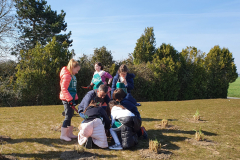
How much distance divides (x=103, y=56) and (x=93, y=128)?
1185cm

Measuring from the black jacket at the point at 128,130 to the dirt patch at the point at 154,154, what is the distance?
28 centimetres

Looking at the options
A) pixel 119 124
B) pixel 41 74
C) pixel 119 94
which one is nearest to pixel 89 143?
pixel 119 124

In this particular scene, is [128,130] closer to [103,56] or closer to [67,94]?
[67,94]

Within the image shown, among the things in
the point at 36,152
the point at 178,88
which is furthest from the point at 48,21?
the point at 36,152

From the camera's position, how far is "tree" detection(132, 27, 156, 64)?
19.0 metres

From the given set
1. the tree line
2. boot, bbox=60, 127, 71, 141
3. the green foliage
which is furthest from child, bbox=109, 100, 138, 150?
the green foliage

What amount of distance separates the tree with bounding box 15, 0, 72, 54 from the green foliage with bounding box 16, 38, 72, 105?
10.3m

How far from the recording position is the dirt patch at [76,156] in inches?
148

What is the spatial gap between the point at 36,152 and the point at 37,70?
9.44 metres

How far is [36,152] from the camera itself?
4.04 meters

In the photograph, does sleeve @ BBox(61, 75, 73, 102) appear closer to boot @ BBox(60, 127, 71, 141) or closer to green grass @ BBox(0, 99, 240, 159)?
boot @ BBox(60, 127, 71, 141)

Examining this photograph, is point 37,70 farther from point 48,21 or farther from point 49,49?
point 48,21

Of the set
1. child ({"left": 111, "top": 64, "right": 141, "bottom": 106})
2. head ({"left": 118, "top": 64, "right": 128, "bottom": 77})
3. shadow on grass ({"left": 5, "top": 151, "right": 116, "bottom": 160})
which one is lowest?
shadow on grass ({"left": 5, "top": 151, "right": 116, "bottom": 160})

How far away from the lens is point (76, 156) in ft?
12.5
